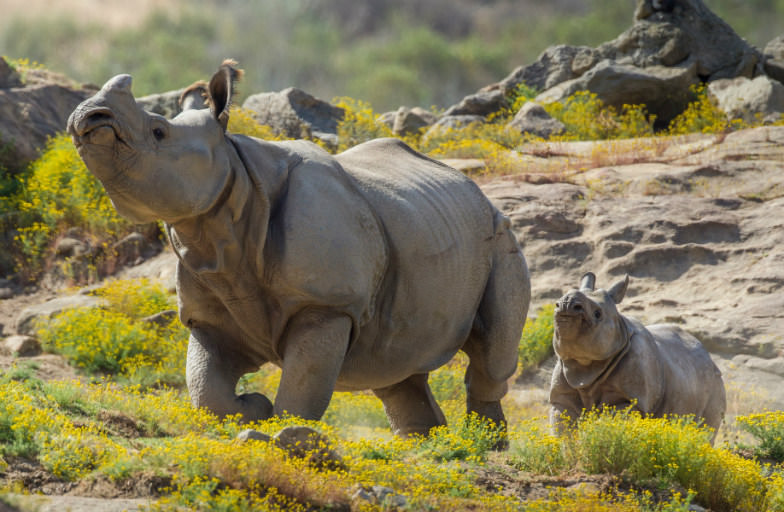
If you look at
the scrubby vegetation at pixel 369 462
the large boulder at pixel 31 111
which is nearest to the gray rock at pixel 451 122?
the large boulder at pixel 31 111

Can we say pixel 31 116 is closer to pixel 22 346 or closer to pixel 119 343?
pixel 22 346

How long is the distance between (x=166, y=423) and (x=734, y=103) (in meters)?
17.4

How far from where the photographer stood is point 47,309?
12.8 m

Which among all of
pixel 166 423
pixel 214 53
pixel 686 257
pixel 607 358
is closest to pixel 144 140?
pixel 166 423

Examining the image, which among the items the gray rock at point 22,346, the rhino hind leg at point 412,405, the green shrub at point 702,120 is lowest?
the gray rock at point 22,346

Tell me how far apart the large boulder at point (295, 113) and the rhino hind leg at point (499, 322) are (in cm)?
1157

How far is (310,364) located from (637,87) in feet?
57.0

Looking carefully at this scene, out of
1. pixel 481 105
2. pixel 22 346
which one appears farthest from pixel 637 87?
pixel 22 346

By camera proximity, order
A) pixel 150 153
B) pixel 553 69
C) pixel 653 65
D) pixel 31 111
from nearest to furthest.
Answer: pixel 150 153 < pixel 31 111 < pixel 653 65 < pixel 553 69

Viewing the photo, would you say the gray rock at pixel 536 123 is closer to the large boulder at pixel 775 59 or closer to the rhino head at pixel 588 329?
the large boulder at pixel 775 59

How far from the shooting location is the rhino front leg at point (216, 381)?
5645 millimetres

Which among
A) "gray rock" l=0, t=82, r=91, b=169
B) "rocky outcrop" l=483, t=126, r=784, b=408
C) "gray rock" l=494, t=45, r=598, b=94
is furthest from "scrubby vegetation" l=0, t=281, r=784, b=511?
"gray rock" l=494, t=45, r=598, b=94

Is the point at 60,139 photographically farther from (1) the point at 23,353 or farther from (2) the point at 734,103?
(2) the point at 734,103

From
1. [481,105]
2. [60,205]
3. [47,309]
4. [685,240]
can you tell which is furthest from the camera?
[481,105]
